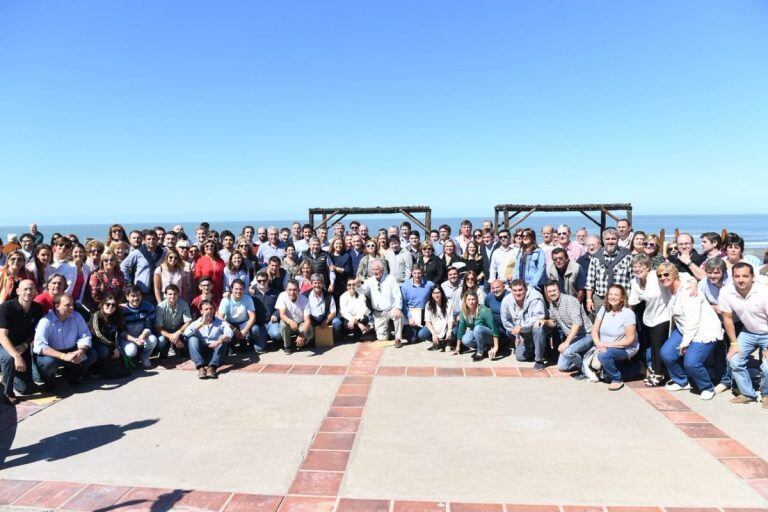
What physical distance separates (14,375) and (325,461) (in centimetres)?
351

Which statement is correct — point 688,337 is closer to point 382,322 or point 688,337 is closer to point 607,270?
point 607,270

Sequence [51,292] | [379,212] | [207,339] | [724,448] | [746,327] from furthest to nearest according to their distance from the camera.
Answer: [379,212] → [207,339] → [51,292] → [746,327] → [724,448]

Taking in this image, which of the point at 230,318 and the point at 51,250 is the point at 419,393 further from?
the point at 51,250

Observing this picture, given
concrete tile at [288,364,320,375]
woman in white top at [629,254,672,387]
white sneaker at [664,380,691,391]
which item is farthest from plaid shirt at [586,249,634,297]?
concrete tile at [288,364,320,375]

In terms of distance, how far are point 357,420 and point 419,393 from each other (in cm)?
89

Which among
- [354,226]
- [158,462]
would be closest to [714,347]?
[158,462]

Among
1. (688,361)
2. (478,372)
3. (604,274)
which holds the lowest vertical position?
(478,372)

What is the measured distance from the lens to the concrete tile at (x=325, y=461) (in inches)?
130

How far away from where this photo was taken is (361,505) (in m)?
2.87

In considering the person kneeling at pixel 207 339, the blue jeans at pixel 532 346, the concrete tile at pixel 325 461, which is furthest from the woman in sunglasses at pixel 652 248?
the person kneeling at pixel 207 339

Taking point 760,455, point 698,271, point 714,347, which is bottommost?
point 760,455

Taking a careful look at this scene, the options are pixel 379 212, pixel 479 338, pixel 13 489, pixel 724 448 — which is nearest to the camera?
pixel 13 489

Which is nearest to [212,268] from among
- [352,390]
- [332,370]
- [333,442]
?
[332,370]

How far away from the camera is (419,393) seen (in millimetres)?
4770
